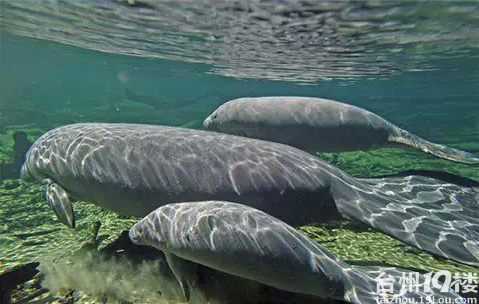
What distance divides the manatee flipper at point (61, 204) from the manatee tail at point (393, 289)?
4370 mm

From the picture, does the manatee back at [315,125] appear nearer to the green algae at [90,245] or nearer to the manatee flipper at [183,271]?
the green algae at [90,245]

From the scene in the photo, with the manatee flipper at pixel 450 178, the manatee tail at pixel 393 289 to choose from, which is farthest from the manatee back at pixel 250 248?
the manatee flipper at pixel 450 178

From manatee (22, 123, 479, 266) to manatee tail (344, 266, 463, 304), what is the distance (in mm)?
608

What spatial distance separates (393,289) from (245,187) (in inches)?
81.5

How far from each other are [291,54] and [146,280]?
17.4 meters

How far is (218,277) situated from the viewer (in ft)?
10.7

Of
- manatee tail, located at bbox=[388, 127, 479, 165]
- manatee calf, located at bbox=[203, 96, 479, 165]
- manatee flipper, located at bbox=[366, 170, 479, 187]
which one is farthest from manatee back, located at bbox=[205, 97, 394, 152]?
manatee flipper, located at bbox=[366, 170, 479, 187]

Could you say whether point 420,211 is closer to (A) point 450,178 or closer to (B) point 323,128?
(A) point 450,178

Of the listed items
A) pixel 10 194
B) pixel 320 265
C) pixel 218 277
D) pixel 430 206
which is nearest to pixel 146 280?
pixel 218 277

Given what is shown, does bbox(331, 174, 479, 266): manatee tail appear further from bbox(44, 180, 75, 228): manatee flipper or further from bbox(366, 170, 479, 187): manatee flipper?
bbox(44, 180, 75, 228): manatee flipper

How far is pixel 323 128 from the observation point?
6.67 metres

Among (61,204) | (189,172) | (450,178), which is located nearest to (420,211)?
(450,178)

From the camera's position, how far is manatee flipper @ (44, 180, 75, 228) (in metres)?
4.69

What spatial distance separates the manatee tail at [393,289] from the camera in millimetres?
2688
